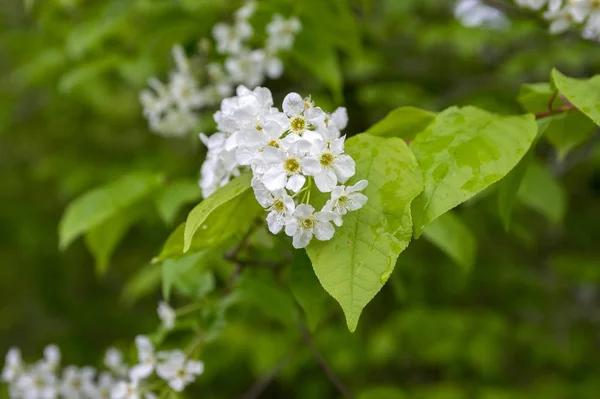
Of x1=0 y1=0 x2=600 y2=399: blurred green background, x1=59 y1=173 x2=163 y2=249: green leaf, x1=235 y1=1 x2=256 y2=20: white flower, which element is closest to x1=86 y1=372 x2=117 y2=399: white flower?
x1=59 y1=173 x2=163 y2=249: green leaf

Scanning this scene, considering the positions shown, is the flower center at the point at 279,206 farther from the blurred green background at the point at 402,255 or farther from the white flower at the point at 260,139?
the blurred green background at the point at 402,255

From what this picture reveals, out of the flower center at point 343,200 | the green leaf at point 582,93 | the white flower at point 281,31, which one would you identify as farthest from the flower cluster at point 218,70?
the flower center at point 343,200

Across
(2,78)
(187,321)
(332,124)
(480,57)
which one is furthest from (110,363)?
(2,78)

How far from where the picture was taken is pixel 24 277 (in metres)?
6.00

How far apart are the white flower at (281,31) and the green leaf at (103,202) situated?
84 cm

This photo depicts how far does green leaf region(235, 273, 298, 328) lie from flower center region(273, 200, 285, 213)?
82 cm

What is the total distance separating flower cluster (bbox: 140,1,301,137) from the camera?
256 centimetres

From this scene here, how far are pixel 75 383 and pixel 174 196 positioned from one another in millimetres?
971

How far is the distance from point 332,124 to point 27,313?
5.82 metres

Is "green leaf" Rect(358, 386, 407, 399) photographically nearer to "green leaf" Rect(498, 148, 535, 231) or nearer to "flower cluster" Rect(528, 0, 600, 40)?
"green leaf" Rect(498, 148, 535, 231)

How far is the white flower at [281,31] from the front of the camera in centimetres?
251

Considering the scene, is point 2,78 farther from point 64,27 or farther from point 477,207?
point 477,207

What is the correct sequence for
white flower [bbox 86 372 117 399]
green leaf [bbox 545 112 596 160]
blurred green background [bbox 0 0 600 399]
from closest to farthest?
green leaf [bbox 545 112 596 160] < white flower [bbox 86 372 117 399] < blurred green background [bbox 0 0 600 399]

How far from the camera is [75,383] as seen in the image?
7.90 feet
